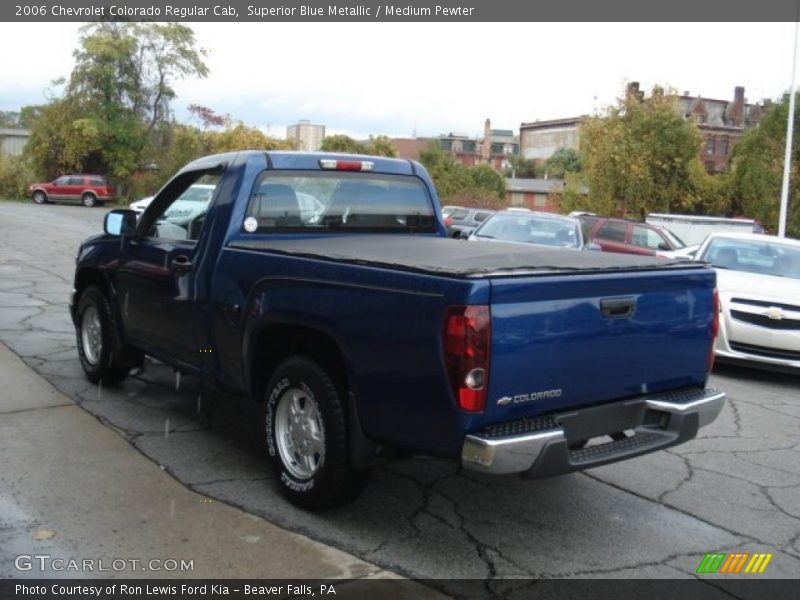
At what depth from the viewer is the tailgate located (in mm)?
3557

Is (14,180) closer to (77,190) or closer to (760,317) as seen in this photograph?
(77,190)

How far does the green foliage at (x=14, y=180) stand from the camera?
48594 millimetres

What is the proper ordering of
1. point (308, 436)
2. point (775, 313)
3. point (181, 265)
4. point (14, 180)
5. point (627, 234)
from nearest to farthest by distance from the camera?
point (308, 436), point (181, 265), point (775, 313), point (627, 234), point (14, 180)

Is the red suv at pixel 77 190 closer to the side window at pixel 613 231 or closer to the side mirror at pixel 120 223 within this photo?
the side window at pixel 613 231

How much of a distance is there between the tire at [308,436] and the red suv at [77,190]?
42.3m

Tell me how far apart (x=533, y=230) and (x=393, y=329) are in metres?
10.3

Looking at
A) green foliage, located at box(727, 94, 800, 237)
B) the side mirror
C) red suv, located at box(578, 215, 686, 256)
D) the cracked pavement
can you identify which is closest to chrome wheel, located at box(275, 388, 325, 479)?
the cracked pavement

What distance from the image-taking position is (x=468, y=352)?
347 cm

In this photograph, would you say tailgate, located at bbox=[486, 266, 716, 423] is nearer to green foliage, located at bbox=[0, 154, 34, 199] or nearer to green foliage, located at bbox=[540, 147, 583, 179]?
green foliage, located at bbox=[0, 154, 34, 199]

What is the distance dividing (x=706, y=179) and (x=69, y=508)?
32678 mm

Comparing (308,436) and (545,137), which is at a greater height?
(545,137)

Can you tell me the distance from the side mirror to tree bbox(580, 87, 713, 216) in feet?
80.6

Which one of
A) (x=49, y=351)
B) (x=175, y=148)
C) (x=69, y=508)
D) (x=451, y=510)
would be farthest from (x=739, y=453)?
(x=175, y=148)

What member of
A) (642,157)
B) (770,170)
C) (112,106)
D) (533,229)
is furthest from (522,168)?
(533,229)
